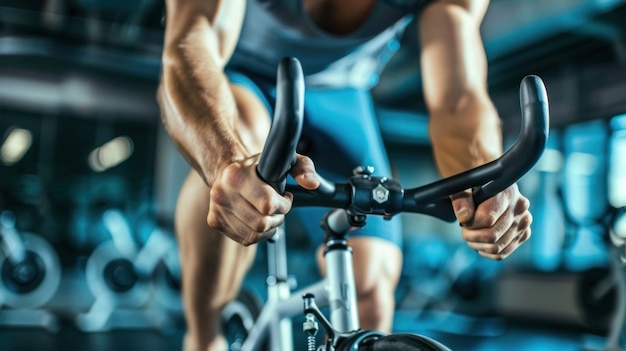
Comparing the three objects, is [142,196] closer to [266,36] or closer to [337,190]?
[266,36]

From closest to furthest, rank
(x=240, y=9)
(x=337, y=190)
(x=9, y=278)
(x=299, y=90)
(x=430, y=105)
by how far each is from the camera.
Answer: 1. (x=299, y=90)
2. (x=337, y=190)
3. (x=240, y=9)
4. (x=430, y=105)
5. (x=9, y=278)

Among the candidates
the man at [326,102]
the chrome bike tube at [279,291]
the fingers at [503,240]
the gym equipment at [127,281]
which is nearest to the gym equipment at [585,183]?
the gym equipment at [127,281]

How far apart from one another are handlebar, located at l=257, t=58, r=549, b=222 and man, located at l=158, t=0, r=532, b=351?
0.06 metres

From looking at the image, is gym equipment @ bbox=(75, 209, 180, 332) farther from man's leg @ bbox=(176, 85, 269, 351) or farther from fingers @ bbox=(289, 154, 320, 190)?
fingers @ bbox=(289, 154, 320, 190)

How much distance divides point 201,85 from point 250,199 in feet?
0.89

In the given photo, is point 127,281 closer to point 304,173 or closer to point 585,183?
point 585,183

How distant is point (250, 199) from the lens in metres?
0.61

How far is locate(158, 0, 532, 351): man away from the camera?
0.81 metres

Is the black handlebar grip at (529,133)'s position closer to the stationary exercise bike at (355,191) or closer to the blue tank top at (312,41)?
the stationary exercise bike at (355,191)

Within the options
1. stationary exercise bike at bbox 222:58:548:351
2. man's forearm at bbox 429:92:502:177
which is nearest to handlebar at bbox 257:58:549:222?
stationary exercise bike at bbox 222:58:548:351

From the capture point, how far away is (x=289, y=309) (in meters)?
1.26

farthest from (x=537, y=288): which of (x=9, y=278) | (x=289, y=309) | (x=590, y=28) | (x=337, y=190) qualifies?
(x=337, y=190)

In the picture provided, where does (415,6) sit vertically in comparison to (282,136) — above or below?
above

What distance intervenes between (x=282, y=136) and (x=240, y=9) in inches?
23.0
